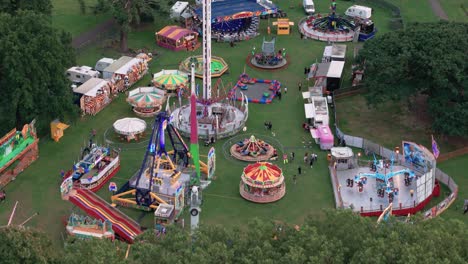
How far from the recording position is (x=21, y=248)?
5097cm

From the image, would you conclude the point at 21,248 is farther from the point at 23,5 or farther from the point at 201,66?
the point at 201,66

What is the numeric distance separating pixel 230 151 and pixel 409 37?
2364 cm

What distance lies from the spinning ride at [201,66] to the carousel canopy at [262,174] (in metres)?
26.3

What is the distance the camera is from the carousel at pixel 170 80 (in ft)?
296

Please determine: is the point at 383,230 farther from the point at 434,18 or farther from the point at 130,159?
the point at 434,18

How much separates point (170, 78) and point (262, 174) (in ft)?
83.1

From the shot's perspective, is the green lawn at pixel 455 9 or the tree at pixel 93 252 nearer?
the tree at pixel 93 252

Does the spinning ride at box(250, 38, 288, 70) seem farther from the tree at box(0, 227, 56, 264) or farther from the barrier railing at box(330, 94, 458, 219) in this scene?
the tree at box(0, 227, 56, 264)

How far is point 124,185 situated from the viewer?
233ft

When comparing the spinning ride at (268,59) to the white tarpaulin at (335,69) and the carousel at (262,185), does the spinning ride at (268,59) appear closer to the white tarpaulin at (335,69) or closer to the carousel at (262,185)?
the white tarpaulin at (335,69)

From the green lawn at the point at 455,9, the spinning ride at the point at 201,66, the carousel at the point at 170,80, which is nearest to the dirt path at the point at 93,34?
the spinning ride at the point at 201,66

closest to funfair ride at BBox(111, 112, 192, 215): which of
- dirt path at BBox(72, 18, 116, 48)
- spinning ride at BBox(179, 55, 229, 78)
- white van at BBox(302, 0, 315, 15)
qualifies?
spinning ride at BBox(179, 55, 229, 78)

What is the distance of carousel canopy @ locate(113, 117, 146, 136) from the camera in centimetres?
7938

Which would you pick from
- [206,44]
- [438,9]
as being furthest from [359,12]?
[206,44]
